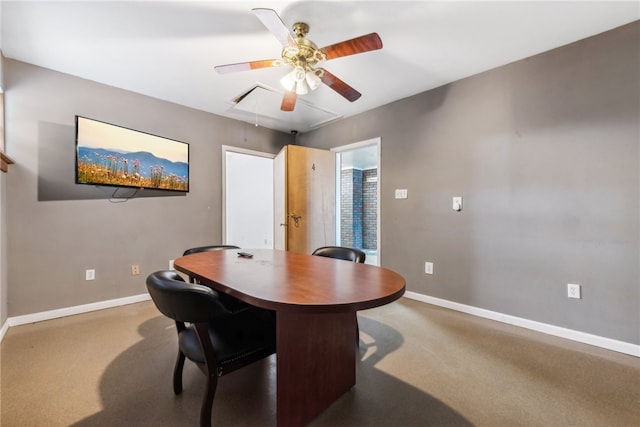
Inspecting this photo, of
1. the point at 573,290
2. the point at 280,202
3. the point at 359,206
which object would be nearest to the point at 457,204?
the point at 573,290

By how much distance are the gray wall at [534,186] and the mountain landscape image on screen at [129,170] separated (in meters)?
2.73

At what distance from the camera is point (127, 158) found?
9.16 feet

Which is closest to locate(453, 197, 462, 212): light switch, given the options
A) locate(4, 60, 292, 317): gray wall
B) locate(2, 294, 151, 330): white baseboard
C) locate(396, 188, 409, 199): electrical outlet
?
locate(396, 188, 409, 199): electrical outlet

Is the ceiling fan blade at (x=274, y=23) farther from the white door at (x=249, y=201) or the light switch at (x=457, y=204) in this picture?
the white door at (x=249, y=201)

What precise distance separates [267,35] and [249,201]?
4.07m

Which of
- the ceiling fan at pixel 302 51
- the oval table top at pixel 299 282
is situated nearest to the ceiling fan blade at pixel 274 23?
the ceiling fan at pixel 302 51

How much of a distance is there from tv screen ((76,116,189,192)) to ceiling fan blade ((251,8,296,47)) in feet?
6.96

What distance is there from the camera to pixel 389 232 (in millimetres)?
3361

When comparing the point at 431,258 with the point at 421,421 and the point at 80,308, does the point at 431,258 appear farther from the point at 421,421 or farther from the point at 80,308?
the point at 80,308

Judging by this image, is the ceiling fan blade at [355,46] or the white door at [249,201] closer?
the ceiling fan blade at [355,46]

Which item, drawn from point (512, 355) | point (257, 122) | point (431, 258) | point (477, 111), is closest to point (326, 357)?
point (512, 355)

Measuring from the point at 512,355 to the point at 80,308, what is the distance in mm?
3882

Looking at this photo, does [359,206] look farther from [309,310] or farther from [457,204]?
[309,310]

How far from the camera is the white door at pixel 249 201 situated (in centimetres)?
557
